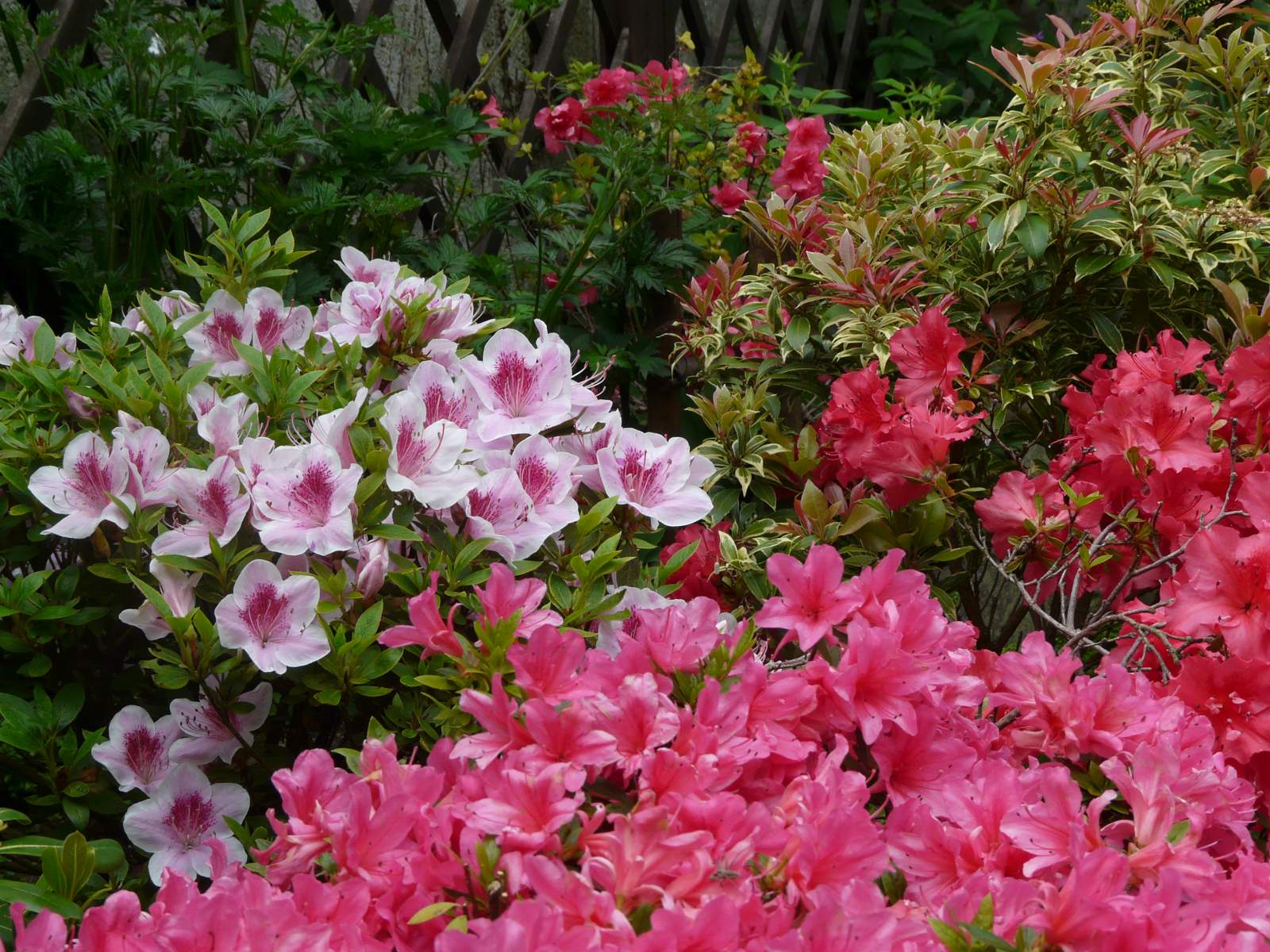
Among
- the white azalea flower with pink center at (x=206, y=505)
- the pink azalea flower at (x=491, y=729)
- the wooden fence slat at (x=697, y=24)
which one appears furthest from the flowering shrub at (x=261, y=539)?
the wooden fence slat at (x=697, y=24)

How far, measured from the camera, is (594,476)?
131 cm

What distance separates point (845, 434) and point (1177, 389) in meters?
0.54

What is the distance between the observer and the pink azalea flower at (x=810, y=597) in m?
1.11

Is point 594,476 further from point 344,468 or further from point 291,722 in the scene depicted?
point 291,722

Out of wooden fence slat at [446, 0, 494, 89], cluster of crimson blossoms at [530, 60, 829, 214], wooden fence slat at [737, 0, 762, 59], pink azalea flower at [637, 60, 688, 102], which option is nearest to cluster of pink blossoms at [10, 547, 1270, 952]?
cluster of crimson blossoms at [530, 60, 829, 214]

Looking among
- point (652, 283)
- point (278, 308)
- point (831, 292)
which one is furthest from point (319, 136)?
point (831, 292)

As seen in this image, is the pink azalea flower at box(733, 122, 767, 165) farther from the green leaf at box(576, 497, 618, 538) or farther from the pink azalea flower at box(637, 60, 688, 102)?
the green leaf at box(576, 497, 618, 538)

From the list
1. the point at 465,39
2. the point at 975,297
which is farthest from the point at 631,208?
the point at 975,297

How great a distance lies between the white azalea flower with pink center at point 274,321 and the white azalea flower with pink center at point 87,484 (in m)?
0.28

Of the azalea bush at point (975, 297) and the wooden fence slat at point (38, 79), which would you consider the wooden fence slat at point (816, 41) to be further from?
the wooden fence slat at point (38, 79)

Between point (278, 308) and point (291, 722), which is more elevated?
point (278, 308)

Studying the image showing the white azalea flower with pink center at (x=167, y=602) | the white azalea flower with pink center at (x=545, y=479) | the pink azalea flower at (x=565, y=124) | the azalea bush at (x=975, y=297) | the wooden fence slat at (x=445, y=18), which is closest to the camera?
the white azalea flower with pink center at (x=167, y=602)

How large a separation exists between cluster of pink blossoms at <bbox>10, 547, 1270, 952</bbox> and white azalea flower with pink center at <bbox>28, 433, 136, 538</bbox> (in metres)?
0.37

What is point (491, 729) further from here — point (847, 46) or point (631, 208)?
point (847, 46)
